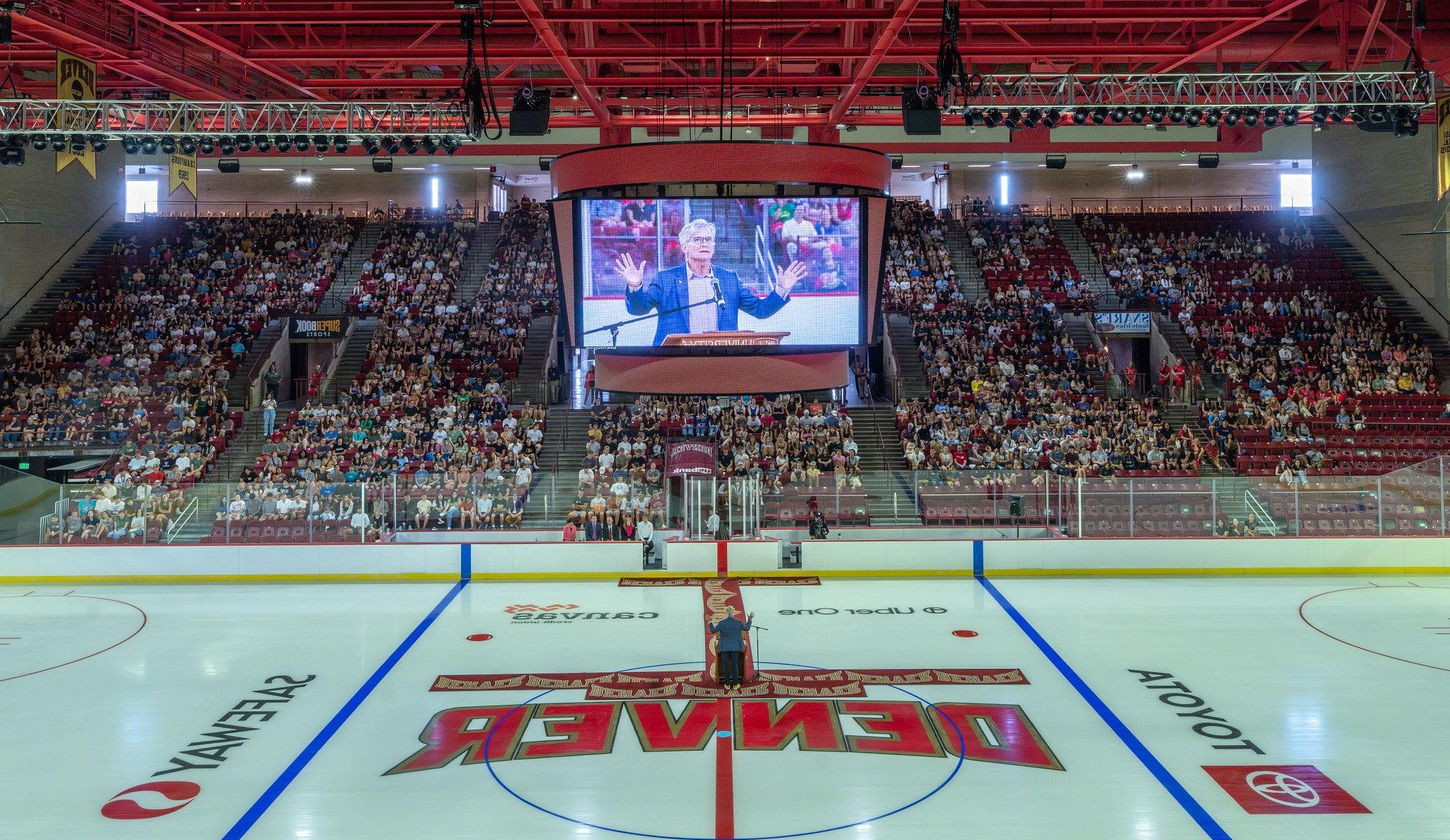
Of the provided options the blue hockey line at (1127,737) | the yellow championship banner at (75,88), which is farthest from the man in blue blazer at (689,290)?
the yellow championship banner at (75,88)

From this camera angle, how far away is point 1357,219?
3306 cm

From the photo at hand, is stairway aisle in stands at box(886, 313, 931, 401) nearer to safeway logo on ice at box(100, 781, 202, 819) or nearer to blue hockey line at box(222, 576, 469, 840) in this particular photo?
blue hockey line at box(222, 576, 469, 840)

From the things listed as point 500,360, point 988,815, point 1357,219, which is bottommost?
point 988,815

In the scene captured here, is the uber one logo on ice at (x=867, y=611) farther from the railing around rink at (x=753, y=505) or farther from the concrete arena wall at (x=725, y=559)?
the railing around rink at (x=753, y=505)

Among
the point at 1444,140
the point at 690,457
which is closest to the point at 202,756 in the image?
the point at 690,457

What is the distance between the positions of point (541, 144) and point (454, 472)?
1488cm

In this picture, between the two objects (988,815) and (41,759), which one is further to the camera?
(41,759)

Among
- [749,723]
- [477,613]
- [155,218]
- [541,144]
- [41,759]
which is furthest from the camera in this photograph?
[155,218]

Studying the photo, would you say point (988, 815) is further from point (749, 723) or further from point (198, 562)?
point (198, 562)

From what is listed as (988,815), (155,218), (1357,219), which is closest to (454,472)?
(988,815)

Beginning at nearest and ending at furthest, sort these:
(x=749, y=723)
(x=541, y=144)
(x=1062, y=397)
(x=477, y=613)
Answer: (x=749, y=723) → (x=477, y=613) → (x=1062, y=397) → (x=541, y=144)

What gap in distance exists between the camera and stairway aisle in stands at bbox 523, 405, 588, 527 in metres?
18.8

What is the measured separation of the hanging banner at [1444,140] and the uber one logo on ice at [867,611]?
1053 cm

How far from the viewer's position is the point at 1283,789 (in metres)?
8.74
